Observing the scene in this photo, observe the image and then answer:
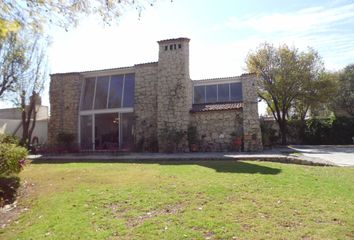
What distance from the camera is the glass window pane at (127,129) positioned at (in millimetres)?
19281

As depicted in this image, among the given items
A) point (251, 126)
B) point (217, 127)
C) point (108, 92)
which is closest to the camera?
point (251, 126)

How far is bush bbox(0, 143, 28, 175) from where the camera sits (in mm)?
9945

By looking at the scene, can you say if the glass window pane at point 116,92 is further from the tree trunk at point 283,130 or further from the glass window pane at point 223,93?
the tree trunk at point 283,130

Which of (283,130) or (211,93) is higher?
(211,93)

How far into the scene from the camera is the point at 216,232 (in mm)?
5547

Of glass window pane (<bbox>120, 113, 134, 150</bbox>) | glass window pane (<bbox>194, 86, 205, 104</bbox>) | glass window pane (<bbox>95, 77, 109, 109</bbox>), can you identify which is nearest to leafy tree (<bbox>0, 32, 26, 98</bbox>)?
glass window pane (<bbox>95, 77, 109, 109</bbox>)

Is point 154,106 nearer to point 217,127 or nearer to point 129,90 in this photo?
point 129,90

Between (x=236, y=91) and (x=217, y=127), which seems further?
(x=236, y=91)

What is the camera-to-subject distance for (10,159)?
32.9ft

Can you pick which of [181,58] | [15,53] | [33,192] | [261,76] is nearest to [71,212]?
[33,192]

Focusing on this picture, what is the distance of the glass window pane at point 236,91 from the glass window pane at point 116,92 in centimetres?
623

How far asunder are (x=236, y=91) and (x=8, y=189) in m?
13.2

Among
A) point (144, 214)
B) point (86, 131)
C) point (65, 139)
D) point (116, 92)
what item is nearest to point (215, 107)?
point (116, 92)

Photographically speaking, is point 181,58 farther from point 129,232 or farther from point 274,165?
point 129,232
